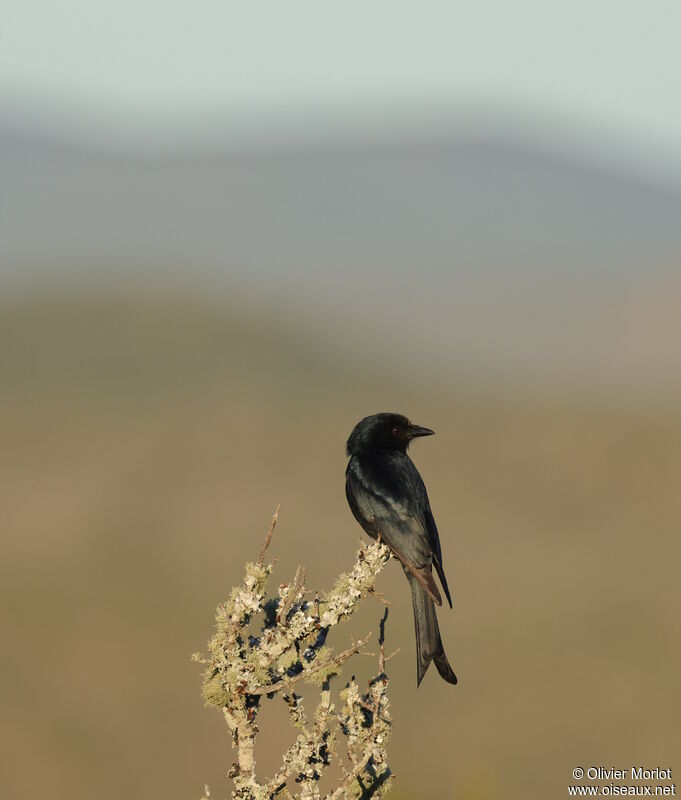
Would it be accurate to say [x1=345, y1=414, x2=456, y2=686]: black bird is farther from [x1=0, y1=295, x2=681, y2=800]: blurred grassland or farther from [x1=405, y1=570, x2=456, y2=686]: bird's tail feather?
[x1=0, y1=295, x2=681, y2=800]: blurred grassland

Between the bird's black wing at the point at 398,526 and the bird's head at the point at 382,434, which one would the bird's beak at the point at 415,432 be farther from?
the bird's black wing at the point at 398,526

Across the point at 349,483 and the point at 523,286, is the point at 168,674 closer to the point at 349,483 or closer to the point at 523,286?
the point at 349,483

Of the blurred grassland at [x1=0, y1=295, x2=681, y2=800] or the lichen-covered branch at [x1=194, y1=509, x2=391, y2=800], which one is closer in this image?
the lichen-covered branch at [x1=194, y1=509, x2=391, y2=800]

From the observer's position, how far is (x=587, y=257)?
19512 centimetres

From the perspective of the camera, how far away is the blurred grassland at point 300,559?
2306 cm

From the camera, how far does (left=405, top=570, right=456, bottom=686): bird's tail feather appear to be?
7.74m

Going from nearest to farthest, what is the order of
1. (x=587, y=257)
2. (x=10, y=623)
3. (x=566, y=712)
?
(x=566, y=712), (x=10, y=623), (x=587, y=257)

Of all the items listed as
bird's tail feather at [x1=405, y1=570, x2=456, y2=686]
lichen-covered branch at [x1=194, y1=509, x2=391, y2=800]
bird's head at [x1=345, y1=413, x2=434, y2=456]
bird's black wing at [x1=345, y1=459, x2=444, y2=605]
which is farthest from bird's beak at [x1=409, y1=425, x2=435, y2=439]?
lichen-covered branch at [x1=194, y1=509, x2=391, y2=800]

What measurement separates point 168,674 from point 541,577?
1295 cm

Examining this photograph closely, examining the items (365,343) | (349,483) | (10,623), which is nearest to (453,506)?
(10,623)

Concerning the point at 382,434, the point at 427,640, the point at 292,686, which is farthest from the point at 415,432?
the point at 292,686

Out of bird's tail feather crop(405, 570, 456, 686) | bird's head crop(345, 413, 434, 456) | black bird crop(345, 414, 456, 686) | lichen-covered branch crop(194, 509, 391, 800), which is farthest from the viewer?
bird's head crop(345, 413, 434, 456)

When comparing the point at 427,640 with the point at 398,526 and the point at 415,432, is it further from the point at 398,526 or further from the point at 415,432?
the point at 415,432

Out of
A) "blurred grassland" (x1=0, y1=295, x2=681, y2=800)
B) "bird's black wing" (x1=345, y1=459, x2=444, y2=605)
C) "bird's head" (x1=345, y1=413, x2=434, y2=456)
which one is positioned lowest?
"bird's black wing" (x1=345, y1=459, x2=444, y2=605)
